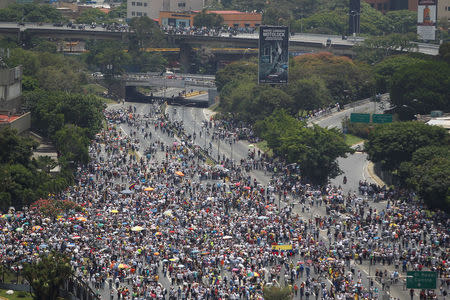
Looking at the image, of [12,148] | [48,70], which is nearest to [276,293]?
[12,148]

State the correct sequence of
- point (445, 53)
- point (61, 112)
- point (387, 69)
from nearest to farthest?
1. point (61, 112)
2. point (387, 69)
3. point (445, 53)

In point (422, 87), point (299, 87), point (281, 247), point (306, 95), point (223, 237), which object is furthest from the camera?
point (306, 95)

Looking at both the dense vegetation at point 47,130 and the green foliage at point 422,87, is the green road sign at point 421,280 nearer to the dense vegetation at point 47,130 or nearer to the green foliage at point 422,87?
the dense vegetation at point 47,130

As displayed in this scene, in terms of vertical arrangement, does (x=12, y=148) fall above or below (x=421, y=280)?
above

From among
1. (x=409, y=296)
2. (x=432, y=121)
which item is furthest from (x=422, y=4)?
(x=409, y=296)

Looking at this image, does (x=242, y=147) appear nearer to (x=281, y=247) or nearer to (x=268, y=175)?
(x=268, y=175)

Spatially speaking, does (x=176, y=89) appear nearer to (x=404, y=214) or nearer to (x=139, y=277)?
(x=404, y=214)

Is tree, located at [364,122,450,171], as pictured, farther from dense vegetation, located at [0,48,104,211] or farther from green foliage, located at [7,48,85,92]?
green foliage, located at [7,48,85,92]

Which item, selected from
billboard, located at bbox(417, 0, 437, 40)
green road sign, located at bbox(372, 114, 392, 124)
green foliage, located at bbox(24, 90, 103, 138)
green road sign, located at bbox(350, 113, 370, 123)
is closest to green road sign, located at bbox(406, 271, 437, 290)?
green road sign, located at bbox(372, 114, 392, 124)
